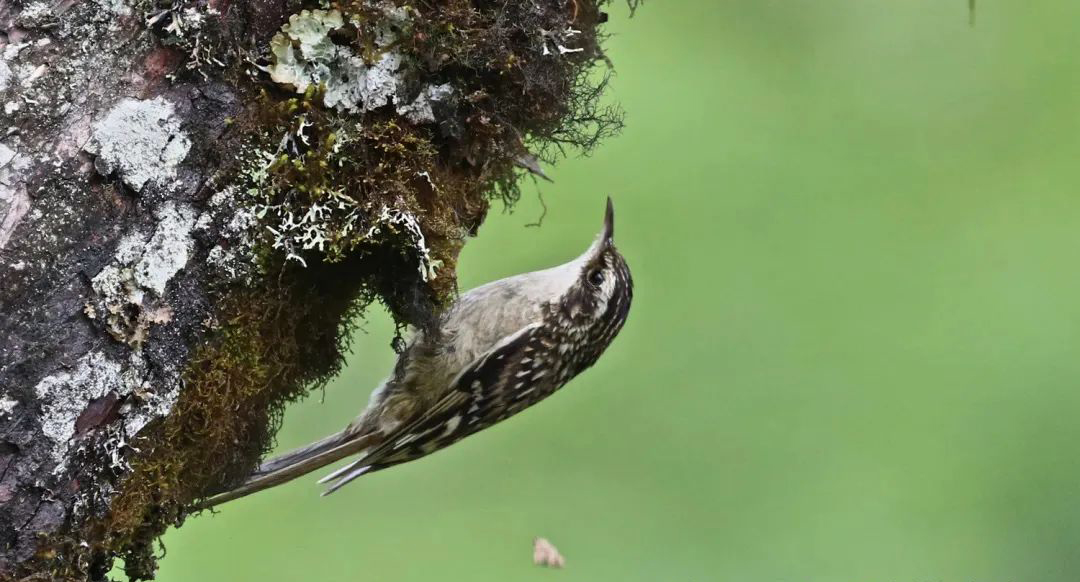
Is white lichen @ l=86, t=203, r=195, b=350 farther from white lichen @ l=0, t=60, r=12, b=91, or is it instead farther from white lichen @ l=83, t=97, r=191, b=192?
white lichen @ l=0, t=60, r=12, b=91

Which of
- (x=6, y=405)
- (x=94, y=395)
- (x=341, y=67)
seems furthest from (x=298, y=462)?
(x=341, y=67)

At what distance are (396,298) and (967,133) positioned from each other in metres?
3.31

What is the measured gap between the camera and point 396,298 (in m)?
2.48

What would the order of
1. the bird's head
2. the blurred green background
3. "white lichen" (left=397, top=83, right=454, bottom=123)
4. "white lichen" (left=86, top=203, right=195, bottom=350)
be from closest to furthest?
1. "white lichen" (left=86, top=203, right=195, bottom=350)
2. "white lichen" (left=397, top=83, right=454, bottom=123)
3. the bird's head
4. the blurred green background

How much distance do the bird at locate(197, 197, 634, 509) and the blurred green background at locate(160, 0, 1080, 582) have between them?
0.46 meters

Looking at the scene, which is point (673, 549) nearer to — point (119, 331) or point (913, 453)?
point (913, 453)

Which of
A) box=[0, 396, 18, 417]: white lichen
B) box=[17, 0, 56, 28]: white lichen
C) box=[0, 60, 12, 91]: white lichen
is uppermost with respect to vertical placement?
box=[17, 0, 56, 28]: white lichen

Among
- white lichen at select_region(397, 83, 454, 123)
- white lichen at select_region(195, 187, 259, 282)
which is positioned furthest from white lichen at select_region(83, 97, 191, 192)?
white lichen at select_region(397, 83, 454, 123)

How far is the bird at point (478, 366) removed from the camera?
3.10 m

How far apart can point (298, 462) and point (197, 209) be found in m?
1.13

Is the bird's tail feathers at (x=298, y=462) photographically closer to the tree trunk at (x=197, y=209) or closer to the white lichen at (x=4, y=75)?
the tree trunk at (x=197, y=209)

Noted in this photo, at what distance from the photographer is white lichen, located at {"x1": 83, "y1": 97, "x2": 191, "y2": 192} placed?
1.91 meters

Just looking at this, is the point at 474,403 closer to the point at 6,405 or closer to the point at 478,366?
the point at 478,366

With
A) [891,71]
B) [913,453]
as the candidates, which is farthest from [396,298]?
[891,71]
